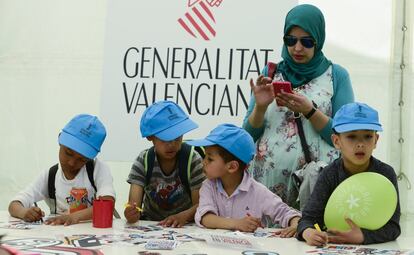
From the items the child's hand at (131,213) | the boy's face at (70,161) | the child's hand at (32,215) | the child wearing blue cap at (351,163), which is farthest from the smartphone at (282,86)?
the child's hand at (32,215)

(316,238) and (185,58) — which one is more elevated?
(185,58)

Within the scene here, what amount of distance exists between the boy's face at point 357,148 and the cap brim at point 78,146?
3.16 ft

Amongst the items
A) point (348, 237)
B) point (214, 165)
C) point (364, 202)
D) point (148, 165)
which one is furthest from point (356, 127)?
point (148, 165)

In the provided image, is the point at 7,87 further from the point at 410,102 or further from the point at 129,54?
the point at 410,102

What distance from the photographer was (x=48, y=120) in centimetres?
392

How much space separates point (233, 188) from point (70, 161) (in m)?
0.66

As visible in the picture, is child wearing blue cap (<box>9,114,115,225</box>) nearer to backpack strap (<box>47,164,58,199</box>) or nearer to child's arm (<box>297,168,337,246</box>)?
backpack strap (<box>47,164,58,199</box>)

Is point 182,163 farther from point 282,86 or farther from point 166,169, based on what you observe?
point 282,86

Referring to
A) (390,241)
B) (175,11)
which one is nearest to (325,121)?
(390,241)

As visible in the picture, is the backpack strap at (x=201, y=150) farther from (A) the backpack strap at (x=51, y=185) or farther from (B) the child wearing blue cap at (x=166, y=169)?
(A) the backpack strap at (x=51, y=185)

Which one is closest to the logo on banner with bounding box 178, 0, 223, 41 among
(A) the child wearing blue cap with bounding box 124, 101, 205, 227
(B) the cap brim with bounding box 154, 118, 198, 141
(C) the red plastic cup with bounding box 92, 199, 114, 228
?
(A) the child wearing blue cap with bounding box 124, 101, 205, 227

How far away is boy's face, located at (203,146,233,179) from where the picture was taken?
260 centimetres

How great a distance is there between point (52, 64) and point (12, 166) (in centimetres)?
64

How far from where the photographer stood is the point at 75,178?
2.79 meters
